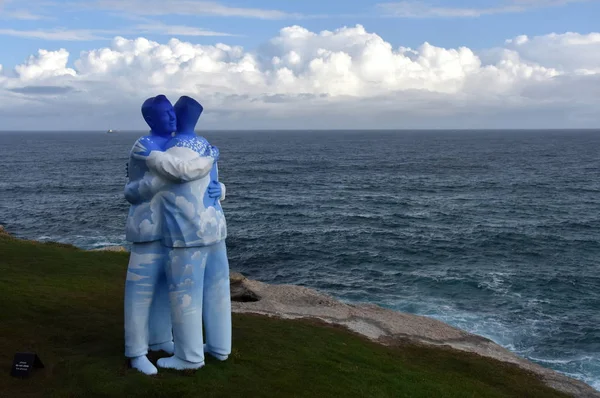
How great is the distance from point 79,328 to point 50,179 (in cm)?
8733

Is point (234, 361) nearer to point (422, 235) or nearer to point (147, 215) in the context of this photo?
point (147, 215)

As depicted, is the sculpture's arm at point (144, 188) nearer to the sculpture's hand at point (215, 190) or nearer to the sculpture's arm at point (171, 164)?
the sculpture's arm at point (171, 164)

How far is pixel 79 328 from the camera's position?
19.5m

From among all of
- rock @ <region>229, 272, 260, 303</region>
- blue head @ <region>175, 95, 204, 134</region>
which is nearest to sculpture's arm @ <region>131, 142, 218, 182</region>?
blue head @ <region>175, 95, 204, 134</region>

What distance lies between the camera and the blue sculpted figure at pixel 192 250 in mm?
15883

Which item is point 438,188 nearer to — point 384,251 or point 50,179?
point 384,251

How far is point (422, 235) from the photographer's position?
56688mm

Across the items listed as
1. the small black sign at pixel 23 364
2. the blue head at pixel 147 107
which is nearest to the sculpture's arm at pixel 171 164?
the blue head at pixel 147 107

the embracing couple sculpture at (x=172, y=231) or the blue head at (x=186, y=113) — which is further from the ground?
the blue head at (x=186, y=113)

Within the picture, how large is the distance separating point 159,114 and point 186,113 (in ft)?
2.68

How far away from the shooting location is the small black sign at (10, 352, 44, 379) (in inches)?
608

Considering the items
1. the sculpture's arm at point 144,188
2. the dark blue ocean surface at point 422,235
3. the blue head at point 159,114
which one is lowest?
the dark blue ocean surface at point 422,235

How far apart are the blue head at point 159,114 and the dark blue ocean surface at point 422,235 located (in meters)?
23.4

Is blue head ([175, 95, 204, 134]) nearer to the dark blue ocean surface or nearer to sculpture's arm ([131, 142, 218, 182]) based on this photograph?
sculpture's arm ([131, 142, 218, 182])
